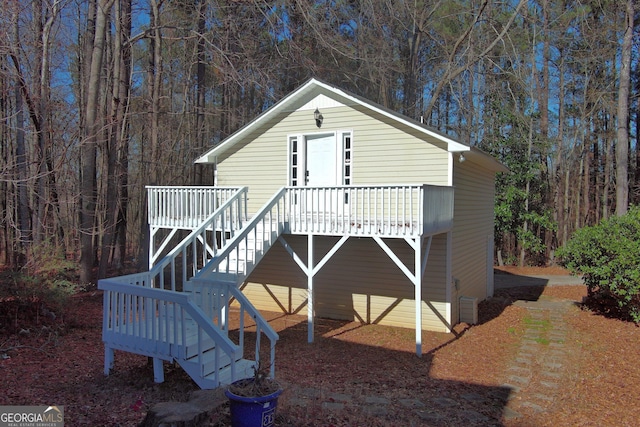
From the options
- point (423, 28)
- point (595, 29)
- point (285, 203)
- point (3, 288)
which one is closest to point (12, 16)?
Result: point (3, 288)

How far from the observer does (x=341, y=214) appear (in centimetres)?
938

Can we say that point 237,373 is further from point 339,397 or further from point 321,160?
point 321,160

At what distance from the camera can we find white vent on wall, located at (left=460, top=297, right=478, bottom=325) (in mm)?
10766

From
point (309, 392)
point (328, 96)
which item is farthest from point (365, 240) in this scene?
point (309, 392)

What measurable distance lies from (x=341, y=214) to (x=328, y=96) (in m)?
3.38

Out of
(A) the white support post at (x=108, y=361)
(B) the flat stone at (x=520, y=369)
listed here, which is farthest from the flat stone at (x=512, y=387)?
(A) the white support post at (x=108, y=361)

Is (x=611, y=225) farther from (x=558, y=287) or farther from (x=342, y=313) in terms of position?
(x=342, y=313)

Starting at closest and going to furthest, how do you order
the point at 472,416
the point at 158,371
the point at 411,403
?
1. the point at 472,416
2. the point at 158,371
3. the point at 411,403

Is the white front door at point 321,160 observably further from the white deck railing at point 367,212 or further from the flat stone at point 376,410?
the flat stone at point 376,410

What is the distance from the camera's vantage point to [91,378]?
244 inches

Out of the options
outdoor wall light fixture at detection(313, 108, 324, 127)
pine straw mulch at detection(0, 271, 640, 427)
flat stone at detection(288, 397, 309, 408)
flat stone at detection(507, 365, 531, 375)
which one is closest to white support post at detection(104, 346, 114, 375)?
pine straw mulch at detection(0, 271, 640, 427)

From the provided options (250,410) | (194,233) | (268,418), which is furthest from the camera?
(194,233)

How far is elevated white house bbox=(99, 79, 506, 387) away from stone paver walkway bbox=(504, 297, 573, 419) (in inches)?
63.2

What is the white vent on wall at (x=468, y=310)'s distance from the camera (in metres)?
10.8
